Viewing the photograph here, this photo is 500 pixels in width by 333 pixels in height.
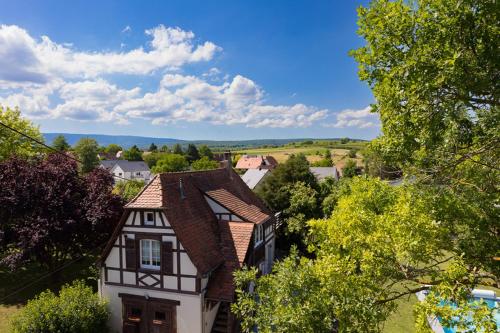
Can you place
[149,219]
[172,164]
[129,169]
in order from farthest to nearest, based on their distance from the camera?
[172,164]
[129,169]
[149,219]

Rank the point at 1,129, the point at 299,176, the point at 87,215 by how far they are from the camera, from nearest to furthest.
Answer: the point at 87,215 → the point at 299,176 → the point at 1,129

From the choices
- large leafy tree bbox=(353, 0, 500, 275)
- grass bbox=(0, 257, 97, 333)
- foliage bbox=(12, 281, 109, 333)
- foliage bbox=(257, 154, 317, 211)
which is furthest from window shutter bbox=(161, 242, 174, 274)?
foliage bbox=(257, 154, 317, 211)

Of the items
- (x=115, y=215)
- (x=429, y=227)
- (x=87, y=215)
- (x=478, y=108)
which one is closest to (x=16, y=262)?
(x=87, y=215)

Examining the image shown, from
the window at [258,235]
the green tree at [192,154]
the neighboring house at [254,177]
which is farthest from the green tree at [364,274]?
the green tree at [192,154]

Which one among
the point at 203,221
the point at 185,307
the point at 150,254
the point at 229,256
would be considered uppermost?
the point at 203,221

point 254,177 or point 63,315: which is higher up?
point 254,177

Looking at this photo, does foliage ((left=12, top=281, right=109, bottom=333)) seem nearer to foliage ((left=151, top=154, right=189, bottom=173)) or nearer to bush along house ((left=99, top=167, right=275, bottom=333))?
bush along house ((left=99, top=167, right=275, bottom=333))

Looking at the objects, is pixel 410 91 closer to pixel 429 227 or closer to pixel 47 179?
pixel 429 227

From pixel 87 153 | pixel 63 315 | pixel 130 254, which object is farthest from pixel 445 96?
pixel 87 153

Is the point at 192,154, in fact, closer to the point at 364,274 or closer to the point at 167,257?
the point at 167,257
